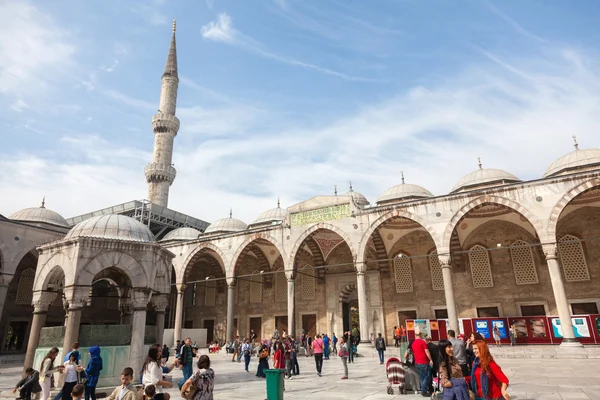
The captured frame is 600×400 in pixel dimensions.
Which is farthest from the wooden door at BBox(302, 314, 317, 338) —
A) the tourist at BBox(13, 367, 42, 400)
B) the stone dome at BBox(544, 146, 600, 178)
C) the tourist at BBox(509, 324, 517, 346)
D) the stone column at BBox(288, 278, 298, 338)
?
the tourist at BBox(13, 367, 42, 400)

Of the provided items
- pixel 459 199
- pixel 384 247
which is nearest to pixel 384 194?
pixel 384 247

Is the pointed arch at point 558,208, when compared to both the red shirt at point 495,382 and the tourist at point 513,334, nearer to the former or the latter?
the tourist at point 513,334

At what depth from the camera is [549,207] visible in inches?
517

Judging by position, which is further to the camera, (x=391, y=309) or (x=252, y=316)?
(x=252, y=316)

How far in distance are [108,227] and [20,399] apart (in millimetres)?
3744

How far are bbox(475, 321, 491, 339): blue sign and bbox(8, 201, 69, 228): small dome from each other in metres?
21.7

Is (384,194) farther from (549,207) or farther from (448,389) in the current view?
Answer: (448,389)

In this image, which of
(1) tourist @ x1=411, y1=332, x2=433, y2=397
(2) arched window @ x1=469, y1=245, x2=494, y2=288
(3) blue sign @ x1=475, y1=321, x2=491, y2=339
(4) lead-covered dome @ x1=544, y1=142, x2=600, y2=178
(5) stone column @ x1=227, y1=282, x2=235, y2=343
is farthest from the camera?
(5) stone column @ x1=227, y1=282, x2=235, y2=343

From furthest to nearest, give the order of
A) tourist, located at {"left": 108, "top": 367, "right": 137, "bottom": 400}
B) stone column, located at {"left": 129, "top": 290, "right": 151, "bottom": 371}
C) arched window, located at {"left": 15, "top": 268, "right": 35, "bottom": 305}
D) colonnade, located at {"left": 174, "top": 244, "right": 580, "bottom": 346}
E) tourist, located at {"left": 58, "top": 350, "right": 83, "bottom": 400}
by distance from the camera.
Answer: arched window, located at {"left": 15, "top": 268, "right": 35, "bottom": 305} → colonnade, located at {"left": 174, "top": 244, "right": 580, "bottom": 346} → stone column, located at {"left": 129, "top": 290, "right": 151, "bottom": 371} → tourist, located at {"left": 58, "top": 350, "right": 83, "bottom": 400} → tourist, located at {"left": 108, "top": 367, "right": 137, "bottom": 400}

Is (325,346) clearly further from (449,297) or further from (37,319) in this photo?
(37,319)

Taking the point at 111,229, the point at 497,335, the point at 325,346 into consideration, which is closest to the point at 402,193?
the point at 497,335

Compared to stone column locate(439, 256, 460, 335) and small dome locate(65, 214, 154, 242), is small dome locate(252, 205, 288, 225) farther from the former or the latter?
small dome locate(65, 214, 154, 242)

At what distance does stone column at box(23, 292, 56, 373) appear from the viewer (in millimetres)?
7623

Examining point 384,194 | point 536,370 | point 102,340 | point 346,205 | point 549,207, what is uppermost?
point 384,194
